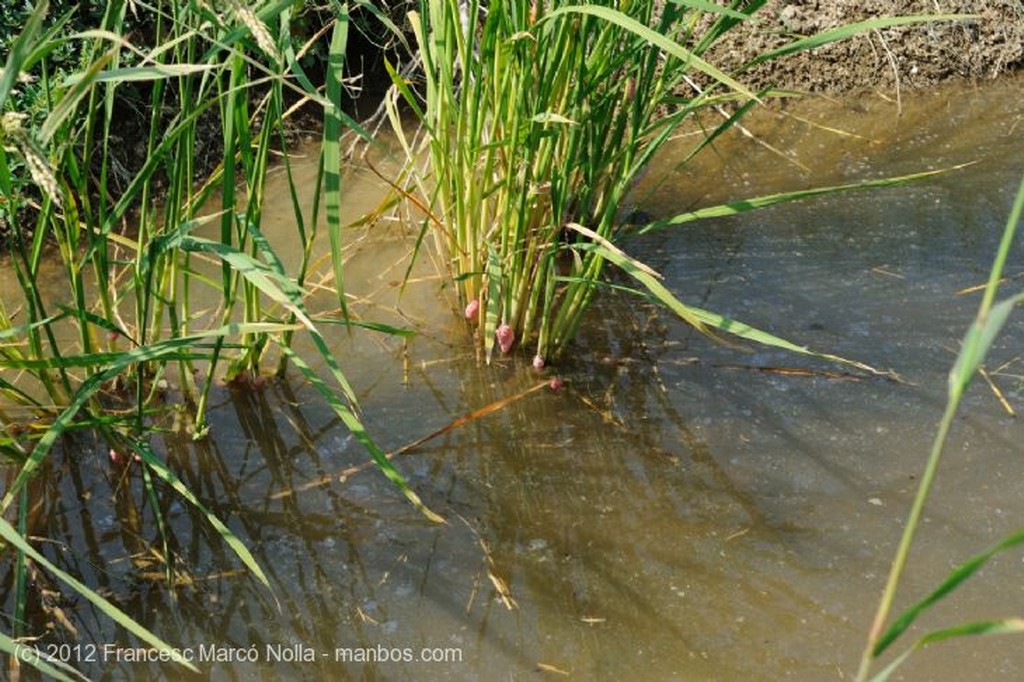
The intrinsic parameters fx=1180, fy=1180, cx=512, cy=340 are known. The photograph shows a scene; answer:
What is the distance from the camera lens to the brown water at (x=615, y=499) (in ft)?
5.73

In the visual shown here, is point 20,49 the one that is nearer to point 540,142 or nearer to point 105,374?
point 105,374

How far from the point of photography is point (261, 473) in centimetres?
209

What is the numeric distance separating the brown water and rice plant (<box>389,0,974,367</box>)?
0.17 meters

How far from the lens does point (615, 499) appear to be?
6.62ft

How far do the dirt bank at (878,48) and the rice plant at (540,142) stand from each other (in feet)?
4.62

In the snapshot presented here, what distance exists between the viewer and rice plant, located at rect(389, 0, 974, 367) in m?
2.00

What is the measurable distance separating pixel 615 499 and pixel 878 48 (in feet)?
7.23

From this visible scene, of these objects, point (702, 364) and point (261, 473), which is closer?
point (261, 473)

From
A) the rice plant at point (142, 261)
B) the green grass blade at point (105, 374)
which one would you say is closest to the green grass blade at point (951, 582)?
the rice plant at point (142, 261)

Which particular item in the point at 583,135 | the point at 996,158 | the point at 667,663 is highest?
the point at 583,135

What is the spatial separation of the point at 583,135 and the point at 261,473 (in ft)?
2.78

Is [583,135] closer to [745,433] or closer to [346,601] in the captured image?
[745,433]

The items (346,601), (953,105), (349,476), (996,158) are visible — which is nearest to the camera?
(346,601)

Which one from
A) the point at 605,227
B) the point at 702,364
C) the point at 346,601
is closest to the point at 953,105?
the point at 702,364
